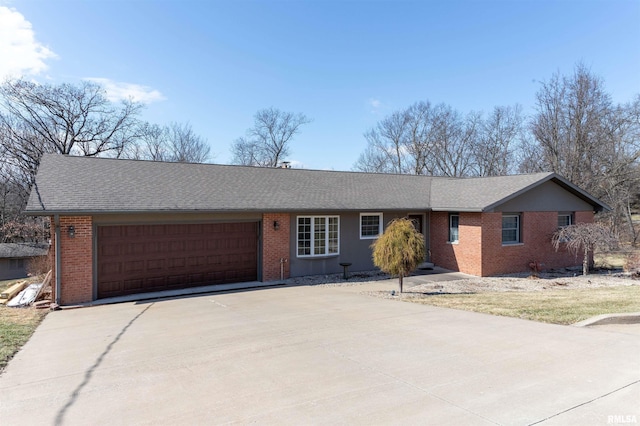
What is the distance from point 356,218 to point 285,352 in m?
9.81

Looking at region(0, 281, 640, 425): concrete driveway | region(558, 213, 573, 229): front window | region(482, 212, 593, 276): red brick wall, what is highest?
region(558, 213, 573, 229): front window

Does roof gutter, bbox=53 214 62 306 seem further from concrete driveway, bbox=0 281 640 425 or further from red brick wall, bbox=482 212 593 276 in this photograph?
red brick wall, bbox=482 212 593 276

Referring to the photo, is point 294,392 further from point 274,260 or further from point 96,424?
point 274,260

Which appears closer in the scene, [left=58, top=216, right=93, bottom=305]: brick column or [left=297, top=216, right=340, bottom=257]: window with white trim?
[left=58, top=216, right=93, bottom=305]: brick column

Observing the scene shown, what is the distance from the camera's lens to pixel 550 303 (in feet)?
31.7

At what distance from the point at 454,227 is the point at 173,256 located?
11.1 metres

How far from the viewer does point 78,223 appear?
10.3 metres

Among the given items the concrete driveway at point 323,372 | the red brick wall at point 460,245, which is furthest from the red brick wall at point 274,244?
the red brick wall at point 460,245

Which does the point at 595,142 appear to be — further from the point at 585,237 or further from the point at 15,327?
the point at 15,327

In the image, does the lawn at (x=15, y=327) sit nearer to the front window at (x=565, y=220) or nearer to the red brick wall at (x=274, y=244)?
the red brick wall at (x=274, y=244)

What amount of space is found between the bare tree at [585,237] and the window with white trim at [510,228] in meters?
1.66

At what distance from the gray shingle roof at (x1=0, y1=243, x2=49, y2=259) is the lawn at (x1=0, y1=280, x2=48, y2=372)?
1973 cm

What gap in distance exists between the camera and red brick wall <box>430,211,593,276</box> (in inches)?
582

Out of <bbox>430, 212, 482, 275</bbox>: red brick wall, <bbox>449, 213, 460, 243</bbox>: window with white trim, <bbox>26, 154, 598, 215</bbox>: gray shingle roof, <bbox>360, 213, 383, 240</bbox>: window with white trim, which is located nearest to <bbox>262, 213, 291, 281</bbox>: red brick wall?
<bbox>26, 154, 598, 215</bbox>: gray shingle roof
